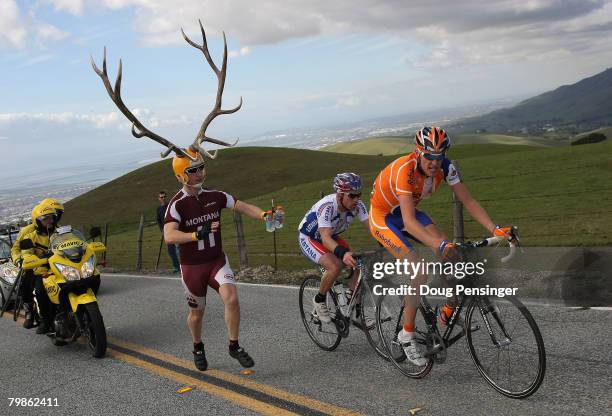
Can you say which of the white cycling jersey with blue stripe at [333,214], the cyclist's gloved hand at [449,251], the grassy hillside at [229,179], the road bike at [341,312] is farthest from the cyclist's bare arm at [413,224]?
the grassy hillside at [229,179]

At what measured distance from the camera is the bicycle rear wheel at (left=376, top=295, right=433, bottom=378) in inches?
205

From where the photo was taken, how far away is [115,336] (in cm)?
839

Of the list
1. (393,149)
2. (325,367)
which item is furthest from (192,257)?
(393,149)

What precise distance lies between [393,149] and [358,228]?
5829 inches

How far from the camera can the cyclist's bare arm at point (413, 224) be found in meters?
4.93

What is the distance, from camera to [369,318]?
19.7ft

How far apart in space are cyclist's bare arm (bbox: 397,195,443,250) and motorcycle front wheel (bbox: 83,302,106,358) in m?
4.33

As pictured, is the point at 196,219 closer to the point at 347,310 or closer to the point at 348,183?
the point at 348,183

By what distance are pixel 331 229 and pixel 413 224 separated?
1.26 m

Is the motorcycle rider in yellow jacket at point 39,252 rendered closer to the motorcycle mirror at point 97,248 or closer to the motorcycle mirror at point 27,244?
the motorcycle mirror at point 27,244

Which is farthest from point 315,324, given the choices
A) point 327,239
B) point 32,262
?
point 32,262

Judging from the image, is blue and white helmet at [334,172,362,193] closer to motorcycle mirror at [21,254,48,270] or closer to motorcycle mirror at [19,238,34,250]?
motorcycle mirror at [21,254,48,270]

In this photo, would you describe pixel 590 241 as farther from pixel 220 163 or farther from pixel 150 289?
pixel 220 163

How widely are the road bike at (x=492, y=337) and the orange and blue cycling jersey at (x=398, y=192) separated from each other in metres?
0.62
